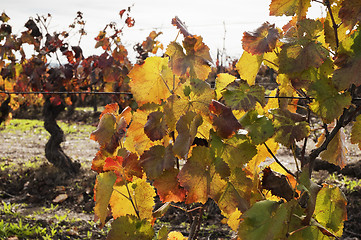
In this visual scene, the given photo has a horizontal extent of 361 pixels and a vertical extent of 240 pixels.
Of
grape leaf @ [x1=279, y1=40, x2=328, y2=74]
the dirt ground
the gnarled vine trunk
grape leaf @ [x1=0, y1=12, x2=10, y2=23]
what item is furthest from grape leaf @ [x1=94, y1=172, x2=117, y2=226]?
grape leaf @ [x1=0, y1=12, x2=10, y2=23]

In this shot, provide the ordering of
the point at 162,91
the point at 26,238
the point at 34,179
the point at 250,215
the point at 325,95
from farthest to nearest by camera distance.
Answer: the point at 34,179, the point at 26,238, the point at 162,91, the point at 325,95, the point at 250,215

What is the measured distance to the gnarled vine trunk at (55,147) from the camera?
5.49 metres

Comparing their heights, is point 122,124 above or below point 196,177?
above

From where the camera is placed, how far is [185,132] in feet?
3.14

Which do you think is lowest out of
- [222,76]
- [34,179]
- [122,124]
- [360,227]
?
[360,227]

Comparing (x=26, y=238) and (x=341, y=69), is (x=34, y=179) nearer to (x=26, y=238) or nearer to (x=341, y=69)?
(x=26, y=238)

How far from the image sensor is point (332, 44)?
1.11m

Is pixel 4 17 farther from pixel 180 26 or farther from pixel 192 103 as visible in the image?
pixel 192 103

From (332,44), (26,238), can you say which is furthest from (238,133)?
(26,238)

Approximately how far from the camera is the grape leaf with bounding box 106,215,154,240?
102cm

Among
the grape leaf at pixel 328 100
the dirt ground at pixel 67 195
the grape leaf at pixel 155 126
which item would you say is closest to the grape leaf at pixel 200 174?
the grape leaf at pixel 155 126

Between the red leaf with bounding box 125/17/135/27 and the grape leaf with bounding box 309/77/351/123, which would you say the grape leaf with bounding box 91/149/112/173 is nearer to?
the grape leaf with bounding box 309/77/351/123

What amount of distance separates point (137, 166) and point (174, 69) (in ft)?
0.96

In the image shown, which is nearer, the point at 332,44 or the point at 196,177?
the point at 196,177
